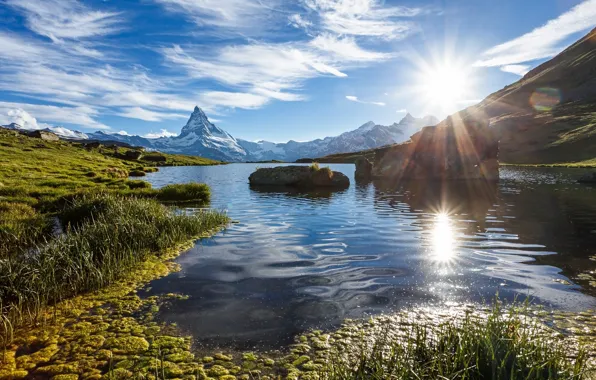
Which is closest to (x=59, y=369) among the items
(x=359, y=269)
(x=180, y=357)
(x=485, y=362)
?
Answer: (x=180, y=357)

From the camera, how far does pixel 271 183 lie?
188ft

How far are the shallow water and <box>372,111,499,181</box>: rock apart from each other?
4181cm

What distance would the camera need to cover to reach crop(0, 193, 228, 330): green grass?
991cm

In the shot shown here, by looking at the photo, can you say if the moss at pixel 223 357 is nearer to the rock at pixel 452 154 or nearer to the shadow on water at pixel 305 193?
the shadow on water at pixel 305 193

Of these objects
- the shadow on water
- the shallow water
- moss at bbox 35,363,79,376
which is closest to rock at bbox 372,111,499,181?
the shadow on water

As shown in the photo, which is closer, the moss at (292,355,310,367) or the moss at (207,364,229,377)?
the moss at (207,364,229,377)

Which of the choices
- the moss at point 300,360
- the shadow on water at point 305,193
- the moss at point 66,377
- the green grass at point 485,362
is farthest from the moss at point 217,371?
the shadow on water at point 305,193

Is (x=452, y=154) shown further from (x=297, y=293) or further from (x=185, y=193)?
(x=297, y=293)

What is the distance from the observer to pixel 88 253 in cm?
1159

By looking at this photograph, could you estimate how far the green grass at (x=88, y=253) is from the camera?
32.5 ft

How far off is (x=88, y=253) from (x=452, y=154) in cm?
→ 6982

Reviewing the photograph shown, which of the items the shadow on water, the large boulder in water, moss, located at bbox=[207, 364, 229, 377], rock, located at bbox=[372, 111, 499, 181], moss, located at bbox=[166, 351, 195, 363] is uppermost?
rock, located at bbox=[372, 111, 499, 181]

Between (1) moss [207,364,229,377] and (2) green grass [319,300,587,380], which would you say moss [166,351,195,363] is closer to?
(1) moss [207,364,229,377]

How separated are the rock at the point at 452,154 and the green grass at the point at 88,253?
58553 millimetres
